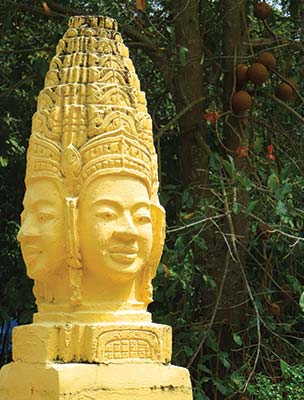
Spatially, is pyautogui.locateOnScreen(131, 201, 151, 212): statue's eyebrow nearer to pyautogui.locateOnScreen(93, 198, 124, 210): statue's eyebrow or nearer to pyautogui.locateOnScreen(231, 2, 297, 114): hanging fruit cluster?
pyautogui.locateOnScreen(93, 198, 124, 210): statue's eyebrow

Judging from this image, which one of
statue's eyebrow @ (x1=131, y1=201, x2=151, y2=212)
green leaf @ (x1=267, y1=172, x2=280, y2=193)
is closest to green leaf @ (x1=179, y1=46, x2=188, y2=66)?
green leaf @ (x1=267, y1=172, x2=280, y2=193)

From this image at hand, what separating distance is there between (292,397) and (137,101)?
2757 millimetres

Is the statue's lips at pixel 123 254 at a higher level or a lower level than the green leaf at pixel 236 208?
lower

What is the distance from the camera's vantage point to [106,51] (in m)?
6.47

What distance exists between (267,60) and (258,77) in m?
0.18

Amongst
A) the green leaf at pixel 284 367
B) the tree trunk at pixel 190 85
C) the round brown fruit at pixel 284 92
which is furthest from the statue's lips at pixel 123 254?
the round brown fruit at pixel 284 92

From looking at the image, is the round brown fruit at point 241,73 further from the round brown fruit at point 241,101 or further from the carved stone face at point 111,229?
the carved stone face at point 111,229

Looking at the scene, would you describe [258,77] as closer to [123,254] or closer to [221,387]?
[221,387]

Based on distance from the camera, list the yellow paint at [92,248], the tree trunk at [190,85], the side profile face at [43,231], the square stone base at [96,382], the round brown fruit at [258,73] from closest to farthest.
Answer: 1. the square stone base at [96,382]
2. the yellow paint at [92,248]
3. the side profile face at [43,231]
4. the round brown fruit at [258,73]
5. the tree trunk at [190,85]

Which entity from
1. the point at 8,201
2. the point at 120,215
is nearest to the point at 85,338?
the point at 120,215

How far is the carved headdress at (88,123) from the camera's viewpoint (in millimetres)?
6086

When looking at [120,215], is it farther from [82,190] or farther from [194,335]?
[194,335]

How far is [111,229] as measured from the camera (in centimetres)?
602

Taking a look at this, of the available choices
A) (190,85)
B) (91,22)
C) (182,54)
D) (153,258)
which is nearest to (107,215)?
(153,258)
